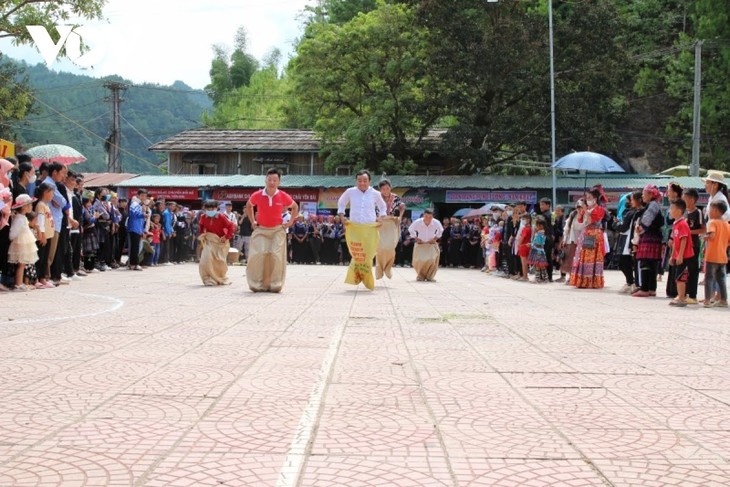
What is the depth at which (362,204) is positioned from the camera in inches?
540

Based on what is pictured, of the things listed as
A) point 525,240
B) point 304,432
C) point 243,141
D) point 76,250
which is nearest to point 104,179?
point 243,141

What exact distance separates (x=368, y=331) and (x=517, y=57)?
3007cm

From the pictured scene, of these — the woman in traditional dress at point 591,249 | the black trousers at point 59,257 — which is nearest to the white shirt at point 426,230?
the woman in traditional dress at point 591,249

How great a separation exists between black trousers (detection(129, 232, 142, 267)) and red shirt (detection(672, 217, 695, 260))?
12.1m

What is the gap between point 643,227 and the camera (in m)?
13.7

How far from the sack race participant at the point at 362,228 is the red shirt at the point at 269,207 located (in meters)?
1.08

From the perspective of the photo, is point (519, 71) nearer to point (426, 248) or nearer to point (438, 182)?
point (438, 182)

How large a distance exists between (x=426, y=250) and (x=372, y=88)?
2261cm

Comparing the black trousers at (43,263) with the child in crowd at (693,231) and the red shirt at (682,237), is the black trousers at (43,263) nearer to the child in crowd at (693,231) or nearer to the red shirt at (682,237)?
the red shirt at (682,237)

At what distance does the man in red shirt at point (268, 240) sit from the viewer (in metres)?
12.6

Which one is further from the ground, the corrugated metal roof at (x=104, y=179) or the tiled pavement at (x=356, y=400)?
the corrugated metal roof at (x=104, y=179)

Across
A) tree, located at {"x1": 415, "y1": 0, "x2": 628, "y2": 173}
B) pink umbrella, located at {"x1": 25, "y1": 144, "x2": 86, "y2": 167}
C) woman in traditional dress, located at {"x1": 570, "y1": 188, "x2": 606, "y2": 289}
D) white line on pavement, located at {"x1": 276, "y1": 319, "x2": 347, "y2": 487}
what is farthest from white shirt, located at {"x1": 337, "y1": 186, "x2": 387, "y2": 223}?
tree, located at {"x1": 415, "y1": 0, "x2": 628, "y2": 173}

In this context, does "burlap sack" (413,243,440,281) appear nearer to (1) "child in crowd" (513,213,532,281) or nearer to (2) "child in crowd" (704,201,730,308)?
(1) "child in crowd" (513,213,532,281)

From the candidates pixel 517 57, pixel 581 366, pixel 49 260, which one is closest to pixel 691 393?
pixel 581 366
